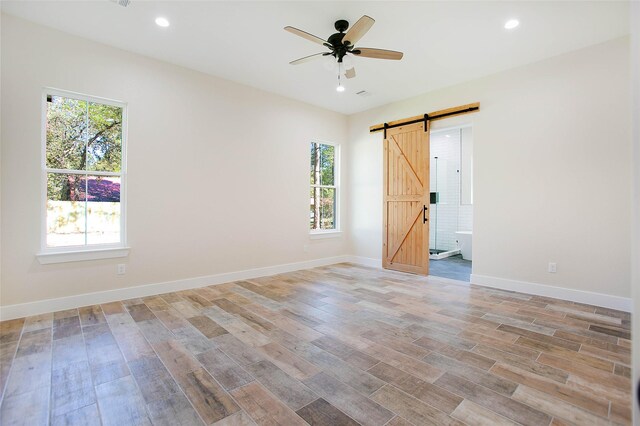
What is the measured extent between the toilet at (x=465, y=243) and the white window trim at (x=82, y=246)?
21.4 ft

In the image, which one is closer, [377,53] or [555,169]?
[377,53]

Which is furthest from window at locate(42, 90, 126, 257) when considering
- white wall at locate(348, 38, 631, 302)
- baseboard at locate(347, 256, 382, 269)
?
white wall at locate(348, 38, 631, 302)

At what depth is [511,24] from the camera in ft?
10.3

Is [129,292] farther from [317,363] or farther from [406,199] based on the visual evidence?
[406,199]

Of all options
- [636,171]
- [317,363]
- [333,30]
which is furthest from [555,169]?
[317,363]

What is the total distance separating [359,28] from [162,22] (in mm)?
2078

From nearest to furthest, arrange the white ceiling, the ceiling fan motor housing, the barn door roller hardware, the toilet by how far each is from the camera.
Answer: the white ceiling
the ceiling fan motor housing
the barn door roller hardware
the toilet

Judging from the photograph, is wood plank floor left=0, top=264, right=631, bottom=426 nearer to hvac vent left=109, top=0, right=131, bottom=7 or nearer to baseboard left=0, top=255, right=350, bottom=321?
baseboard left=0, top=255, right=350, bottom=321

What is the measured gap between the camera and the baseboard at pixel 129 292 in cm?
313

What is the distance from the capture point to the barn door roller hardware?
4.58 metres

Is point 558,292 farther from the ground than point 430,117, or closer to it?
closer to it

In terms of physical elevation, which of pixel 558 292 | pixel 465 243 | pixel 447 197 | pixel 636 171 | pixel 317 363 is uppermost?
pixel 447 197

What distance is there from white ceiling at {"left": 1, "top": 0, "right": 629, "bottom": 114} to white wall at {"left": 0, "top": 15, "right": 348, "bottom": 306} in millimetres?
335

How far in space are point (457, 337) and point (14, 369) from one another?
3395mm
